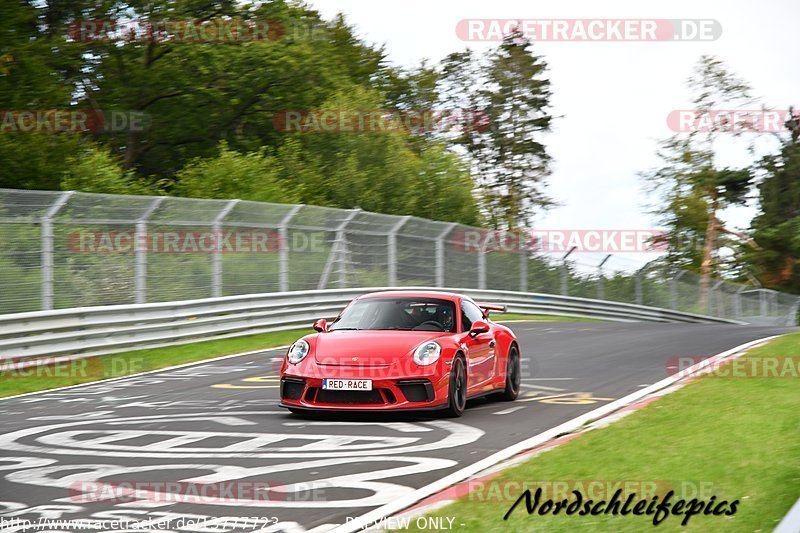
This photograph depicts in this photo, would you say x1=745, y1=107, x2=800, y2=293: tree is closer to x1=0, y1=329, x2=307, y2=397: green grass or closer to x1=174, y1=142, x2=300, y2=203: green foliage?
x1=174, y1=142, x2=300, y2=203: green foliage

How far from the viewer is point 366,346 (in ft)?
34.2

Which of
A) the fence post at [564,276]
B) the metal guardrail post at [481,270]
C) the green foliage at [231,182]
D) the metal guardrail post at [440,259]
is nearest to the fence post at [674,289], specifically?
the fence post at [564,276]

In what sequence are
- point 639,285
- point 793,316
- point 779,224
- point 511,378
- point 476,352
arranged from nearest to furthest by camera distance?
point 476,352 < point 511,378 < point 639,285 < point 793,316 < point 779,224

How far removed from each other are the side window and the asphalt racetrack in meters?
0.90

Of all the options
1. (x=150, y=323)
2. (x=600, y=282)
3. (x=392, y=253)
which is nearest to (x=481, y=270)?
(x=392, y=253)

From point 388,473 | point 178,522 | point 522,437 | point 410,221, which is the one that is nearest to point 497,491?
point 388,473

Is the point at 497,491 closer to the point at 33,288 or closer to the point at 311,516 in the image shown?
the point at 311,516

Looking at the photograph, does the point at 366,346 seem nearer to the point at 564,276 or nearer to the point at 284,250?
the point at 284,250

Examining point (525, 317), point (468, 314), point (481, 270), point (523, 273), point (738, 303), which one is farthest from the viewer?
point (738, 303)

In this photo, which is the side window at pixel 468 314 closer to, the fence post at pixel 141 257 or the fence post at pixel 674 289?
the fence post at pixel 141 257

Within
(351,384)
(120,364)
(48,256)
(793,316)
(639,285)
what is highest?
(48,256)

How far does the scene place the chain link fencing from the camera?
1631 cm

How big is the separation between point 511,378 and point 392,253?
13.9 metres

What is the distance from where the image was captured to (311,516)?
6227mm
